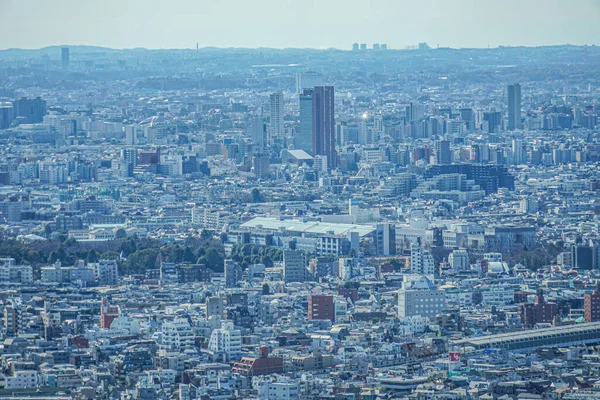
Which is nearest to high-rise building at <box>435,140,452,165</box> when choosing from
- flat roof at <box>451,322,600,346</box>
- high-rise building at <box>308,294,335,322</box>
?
high-rise building at <box>308,294,335,322</box>

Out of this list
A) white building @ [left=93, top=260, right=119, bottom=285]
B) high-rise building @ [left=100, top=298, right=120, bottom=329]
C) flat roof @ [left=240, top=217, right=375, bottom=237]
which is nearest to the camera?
high-rise building @ [left=100, top=298, right=120, bottom=329]

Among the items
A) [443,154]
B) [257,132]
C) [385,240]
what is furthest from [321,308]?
[257,132]

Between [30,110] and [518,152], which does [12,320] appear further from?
[30,110]

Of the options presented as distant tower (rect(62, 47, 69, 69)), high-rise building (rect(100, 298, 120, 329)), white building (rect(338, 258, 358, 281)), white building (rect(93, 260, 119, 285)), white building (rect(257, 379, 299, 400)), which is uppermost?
white building (rect(257, 379, 299, 400))

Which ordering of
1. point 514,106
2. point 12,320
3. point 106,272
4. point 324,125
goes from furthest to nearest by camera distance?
point 514,106 < point 324,125 < point 106,272 < point 12,320

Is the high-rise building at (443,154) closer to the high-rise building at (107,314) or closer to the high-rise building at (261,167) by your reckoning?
the high-rise building at (261,167)

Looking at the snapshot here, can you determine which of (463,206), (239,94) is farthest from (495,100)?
(463,206)

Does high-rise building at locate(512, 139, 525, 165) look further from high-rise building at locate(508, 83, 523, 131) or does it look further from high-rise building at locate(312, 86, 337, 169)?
high-rise building at locate(508, 83, 523, 131)
